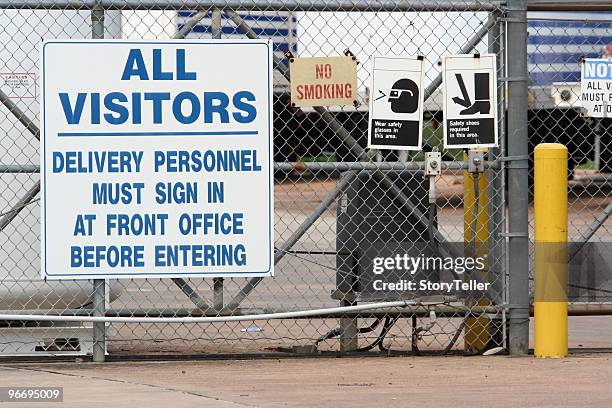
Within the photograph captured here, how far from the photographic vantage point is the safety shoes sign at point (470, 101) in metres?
8.24

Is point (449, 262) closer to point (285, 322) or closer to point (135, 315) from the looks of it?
point (135, 315)

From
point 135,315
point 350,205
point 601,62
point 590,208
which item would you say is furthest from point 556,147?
point 590,208

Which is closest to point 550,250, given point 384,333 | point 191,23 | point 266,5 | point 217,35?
point 384,333

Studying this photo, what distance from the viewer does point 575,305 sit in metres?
8.55

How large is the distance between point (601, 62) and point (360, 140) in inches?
67.5

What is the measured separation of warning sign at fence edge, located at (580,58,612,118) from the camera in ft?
27.7

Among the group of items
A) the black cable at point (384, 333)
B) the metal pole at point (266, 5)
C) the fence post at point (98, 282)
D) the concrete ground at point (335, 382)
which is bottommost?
the concrete ground at point (335, 382)

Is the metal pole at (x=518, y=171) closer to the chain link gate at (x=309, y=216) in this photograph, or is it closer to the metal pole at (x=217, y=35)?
the chain link gate at (x=309, y=216)

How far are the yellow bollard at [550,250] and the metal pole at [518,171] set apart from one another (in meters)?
0.10

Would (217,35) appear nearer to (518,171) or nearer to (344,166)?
(344,166)

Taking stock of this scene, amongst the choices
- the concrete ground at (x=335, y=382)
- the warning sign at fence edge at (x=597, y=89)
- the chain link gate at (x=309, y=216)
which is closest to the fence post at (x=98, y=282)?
the chain link gate at (x=309, y=216)

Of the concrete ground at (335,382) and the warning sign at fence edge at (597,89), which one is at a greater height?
the warning sign at fence edge at (597,89)

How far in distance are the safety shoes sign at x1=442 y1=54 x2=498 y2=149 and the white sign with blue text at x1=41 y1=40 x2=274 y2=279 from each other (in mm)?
1172

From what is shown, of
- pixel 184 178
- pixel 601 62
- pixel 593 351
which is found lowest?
pixel 593 351
